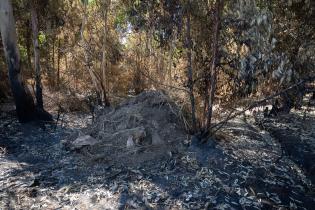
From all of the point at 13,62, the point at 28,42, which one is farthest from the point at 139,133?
the point at 28,42

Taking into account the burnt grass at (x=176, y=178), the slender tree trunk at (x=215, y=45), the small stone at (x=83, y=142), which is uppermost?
the slender tree trunk at (x=215, y=45)

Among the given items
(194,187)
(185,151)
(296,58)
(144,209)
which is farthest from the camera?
(185,151)

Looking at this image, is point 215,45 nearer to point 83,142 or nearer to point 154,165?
point 154,165

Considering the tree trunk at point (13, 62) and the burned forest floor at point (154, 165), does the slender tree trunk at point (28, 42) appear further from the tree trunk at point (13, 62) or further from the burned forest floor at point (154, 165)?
the burned forest floor at point (154, 165)

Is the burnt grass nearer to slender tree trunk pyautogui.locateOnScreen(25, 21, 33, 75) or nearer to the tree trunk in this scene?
the tree trunk

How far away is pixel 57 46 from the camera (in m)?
10.7

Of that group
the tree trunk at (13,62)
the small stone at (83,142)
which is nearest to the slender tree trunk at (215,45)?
the small stone at (83,142)

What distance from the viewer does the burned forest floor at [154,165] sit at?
434cm

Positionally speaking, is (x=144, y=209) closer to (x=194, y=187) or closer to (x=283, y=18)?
(x=194, y=187)

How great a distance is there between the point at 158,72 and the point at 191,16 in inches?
139

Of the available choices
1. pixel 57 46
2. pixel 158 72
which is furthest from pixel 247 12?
pixel 57 46

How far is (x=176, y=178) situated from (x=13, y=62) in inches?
157

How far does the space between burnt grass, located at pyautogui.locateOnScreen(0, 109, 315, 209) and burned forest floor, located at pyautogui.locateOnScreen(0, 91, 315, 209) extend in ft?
0.04

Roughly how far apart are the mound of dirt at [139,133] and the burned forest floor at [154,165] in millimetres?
15
